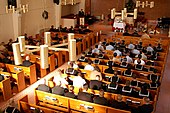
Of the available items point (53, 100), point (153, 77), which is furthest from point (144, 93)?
point (53, 100)

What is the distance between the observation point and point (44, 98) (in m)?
7.52

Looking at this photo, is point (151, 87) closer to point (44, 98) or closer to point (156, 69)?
point (156, 69)

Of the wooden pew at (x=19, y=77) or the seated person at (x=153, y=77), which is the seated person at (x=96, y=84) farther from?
the wooden pew at (x=19, y=77)

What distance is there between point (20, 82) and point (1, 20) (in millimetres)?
5843

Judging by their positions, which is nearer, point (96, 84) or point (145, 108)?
point (145, 108)

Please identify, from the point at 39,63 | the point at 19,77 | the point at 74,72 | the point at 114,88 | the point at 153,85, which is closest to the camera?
the point at 114,88

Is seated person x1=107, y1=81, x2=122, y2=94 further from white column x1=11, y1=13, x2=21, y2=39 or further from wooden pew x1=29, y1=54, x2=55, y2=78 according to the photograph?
white column x1=11, y1=13, x2=21, y2=39

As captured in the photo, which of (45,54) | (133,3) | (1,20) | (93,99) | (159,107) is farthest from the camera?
(133,3)

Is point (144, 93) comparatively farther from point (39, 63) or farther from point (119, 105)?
point (39, 63)

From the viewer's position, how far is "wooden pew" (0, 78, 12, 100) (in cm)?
822

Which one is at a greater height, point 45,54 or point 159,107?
point 45,54

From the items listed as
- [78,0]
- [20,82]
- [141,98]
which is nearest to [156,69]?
[141,98]

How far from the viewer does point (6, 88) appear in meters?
8.39

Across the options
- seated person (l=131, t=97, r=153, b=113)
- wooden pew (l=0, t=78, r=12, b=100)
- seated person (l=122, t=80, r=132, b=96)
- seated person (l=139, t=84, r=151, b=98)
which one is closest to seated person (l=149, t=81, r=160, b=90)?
seated person (l=139, t=84, r=151, b=98)
